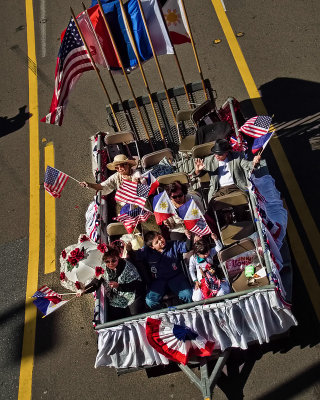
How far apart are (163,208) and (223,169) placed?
133 centimetres

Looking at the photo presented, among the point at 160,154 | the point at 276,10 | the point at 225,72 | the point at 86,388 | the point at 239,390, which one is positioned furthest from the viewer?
the point at 276,10

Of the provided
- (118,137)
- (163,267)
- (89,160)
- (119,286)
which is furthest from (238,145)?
(89,160)

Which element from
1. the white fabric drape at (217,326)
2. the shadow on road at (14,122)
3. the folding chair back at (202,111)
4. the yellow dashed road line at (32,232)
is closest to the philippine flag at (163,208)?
the white fabric drape at (217,326)

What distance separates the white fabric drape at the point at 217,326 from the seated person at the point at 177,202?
5.41 ft

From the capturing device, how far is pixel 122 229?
26.2ft

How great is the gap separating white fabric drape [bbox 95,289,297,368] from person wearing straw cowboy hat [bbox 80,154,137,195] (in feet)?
9.42

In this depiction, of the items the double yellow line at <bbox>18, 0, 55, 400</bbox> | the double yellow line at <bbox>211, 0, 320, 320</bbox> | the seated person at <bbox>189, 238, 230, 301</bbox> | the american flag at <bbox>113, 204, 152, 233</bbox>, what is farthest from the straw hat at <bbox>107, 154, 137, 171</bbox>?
the double yellow line at <bbox>211, 0, 320, 320</bbox>

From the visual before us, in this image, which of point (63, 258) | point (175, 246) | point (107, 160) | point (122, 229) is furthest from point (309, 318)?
point (107, 160)

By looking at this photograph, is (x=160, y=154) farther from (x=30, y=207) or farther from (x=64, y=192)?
(x=30, y=207)

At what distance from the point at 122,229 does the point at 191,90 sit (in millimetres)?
3107

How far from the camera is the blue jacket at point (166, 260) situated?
7293mm

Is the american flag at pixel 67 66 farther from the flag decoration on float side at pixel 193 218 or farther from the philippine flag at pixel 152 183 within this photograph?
the flag decoration on float side at pixel 193 218

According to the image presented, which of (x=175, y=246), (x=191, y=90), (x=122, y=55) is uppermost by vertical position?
(x=122, y=55)

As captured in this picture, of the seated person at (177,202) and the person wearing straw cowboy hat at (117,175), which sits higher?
the person wearing straw cowboy hat at (117,175)
